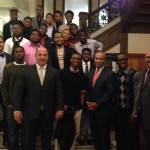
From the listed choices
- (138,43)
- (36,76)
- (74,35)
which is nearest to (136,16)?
(138,43)

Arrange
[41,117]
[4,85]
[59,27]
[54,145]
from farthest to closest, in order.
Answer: [59,27] < [54,145] < [4,85] < [41,117]

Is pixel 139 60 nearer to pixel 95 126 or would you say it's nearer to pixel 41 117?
pixel 95 126

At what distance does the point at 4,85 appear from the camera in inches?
173

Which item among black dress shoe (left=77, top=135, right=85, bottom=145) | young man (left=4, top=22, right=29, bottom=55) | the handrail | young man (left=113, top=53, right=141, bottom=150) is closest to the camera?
young man (left=113, top=53, right=141, bottom=150)

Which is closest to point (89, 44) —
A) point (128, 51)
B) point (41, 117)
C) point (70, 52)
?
point (70, 52)

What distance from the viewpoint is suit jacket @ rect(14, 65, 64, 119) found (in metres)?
4.05

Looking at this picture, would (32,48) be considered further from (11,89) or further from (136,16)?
(136,16)

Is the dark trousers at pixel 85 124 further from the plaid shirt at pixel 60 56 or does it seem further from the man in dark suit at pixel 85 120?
the plaid shirt at pixel 60 56

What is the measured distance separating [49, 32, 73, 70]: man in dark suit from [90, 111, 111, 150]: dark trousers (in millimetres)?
963

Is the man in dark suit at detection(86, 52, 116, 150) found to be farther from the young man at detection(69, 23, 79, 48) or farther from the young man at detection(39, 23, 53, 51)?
the young man at detection(69, 23, 79, 48)

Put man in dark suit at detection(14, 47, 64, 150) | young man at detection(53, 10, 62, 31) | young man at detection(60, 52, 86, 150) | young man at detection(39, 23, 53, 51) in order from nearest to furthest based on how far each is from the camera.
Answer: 1. man in dark suit at detection(14, 47, 64, 150)
2. young man at detection(60, 52, 86, 150)
3. young man at detection(39, 23, 53, 51)
4. young man at detection(53, 10, 62, 31)

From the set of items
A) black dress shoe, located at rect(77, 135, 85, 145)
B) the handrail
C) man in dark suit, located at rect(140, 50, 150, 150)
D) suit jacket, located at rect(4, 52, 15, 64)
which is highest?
the handrail

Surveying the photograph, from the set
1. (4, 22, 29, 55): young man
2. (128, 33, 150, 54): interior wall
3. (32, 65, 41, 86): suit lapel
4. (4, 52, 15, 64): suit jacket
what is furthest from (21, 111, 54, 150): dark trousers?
(128, 33, 150, 54): interior wall

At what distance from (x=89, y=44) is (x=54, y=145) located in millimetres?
1819
